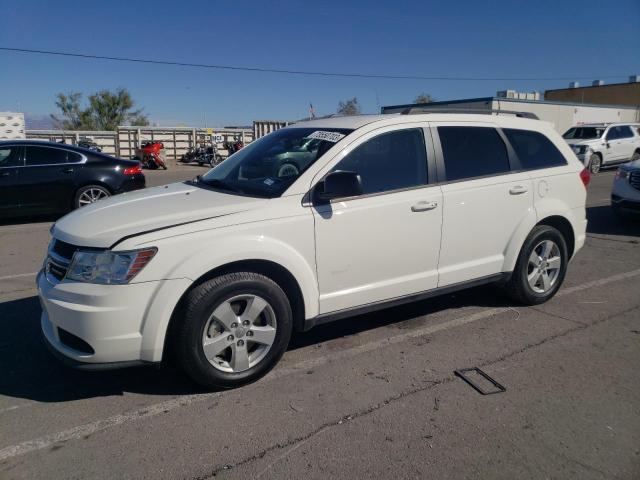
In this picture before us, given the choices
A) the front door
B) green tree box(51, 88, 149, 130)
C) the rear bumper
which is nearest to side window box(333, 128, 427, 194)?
the front door

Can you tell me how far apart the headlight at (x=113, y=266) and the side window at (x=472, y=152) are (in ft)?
8.18

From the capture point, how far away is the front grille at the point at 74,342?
9.75 ft

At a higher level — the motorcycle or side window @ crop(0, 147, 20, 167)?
the motorcycle

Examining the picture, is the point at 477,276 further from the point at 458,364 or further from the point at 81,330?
the point at 81,330

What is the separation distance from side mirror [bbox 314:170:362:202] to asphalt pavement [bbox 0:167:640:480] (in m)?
1.24

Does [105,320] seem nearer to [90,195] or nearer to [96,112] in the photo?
[90,195]

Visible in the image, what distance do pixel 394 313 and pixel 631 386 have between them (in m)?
1.95

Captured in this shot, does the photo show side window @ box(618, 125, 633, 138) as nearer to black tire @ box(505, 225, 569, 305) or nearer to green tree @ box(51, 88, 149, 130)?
black tire @ box(505, 225, 569, 305)

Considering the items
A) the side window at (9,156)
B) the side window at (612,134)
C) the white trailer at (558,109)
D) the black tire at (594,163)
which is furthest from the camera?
the white trailer at (558,109)

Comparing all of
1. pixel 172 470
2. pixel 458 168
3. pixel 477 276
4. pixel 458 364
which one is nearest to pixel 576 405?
pixel 458 364

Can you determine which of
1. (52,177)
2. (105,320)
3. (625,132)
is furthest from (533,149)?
(625,132)

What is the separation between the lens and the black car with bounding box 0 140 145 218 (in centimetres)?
878

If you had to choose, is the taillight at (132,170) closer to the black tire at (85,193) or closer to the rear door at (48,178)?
the black tire at (85,193)

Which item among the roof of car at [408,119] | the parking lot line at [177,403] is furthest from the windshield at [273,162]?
the parking lot line at [177,403]
